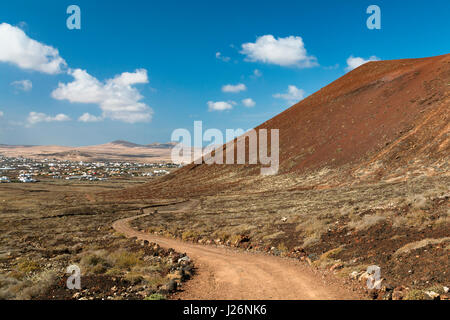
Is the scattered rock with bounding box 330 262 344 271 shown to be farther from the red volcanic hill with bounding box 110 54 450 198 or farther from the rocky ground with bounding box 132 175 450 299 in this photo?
the red volcanic hill with bounding box 110 54 450 198

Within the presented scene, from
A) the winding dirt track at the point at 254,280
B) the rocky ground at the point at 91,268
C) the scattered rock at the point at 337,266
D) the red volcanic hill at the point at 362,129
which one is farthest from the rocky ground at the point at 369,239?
the red volcanic hill at the point at 362,129

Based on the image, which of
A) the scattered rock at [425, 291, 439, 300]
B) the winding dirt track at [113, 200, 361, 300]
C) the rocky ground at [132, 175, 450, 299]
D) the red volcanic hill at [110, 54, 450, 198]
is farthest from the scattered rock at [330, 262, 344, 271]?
the red volcanic hill at [110, 54, 450, 198]

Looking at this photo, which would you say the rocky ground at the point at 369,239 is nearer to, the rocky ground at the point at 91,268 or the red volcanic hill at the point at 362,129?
the rocky ground at the point at 91,268

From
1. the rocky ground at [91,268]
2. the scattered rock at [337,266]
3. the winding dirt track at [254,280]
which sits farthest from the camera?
the scattered rock at [337,266]

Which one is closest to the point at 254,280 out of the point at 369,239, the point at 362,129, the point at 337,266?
the point at 337,266

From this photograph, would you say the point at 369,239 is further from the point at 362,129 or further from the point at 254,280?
the point at 362,129

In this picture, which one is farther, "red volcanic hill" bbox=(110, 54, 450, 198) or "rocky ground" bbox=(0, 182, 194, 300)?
"red volcanic hill" bbox=(110, 54, 450, 198)

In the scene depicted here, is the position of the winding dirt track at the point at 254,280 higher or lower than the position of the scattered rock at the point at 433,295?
lower
